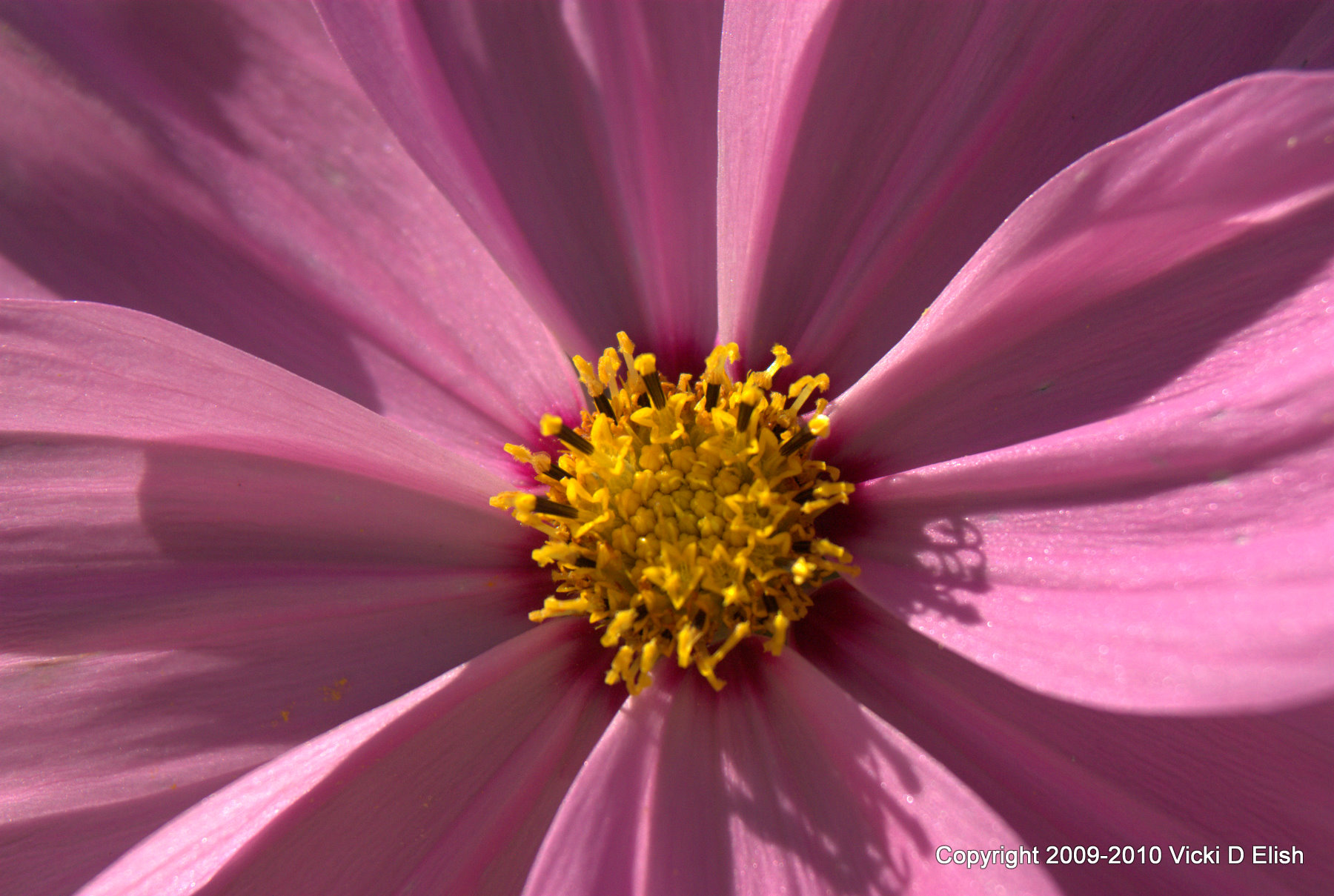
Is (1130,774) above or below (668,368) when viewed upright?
below

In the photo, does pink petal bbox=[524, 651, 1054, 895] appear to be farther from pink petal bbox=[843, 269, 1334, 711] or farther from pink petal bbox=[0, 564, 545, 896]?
pink petal bbox=[0, 564, 545, 896]

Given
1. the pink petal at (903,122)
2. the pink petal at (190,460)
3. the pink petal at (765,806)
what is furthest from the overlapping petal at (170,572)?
the pink petal at (903,122)

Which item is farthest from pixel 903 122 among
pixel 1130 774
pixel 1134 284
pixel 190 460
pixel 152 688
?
pixel 152 688

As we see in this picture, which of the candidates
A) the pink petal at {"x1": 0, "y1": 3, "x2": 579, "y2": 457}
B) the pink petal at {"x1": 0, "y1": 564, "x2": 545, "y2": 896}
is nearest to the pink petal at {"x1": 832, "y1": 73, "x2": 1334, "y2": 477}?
the pink petal at {"x1": 0, "y1": 3, "x2": 579, "y2": 457}

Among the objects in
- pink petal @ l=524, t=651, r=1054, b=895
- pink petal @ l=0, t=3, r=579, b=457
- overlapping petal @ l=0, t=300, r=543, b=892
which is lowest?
pink petal @ l=524, t=651, r=1054, b=895

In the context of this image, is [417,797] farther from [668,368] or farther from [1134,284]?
[1134,284]

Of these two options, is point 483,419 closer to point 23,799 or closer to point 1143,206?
point 23,799

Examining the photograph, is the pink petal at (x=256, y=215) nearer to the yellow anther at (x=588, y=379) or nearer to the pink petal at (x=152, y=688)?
the yellow anther at (x=588, y=379)
